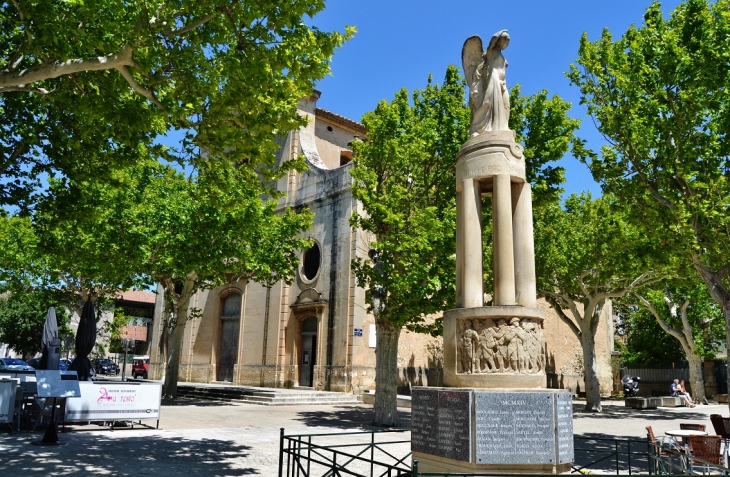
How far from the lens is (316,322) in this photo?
1027 inches

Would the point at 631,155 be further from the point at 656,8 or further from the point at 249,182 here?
the point at 249,182

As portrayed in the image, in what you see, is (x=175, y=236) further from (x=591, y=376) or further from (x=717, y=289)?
(x=591, y=376)

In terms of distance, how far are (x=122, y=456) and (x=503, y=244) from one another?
7.69 meters

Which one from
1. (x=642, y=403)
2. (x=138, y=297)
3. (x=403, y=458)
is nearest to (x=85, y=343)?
(x=403, y=458)

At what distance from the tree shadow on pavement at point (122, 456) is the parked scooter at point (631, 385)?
91.5ft

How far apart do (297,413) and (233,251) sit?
5.88 m

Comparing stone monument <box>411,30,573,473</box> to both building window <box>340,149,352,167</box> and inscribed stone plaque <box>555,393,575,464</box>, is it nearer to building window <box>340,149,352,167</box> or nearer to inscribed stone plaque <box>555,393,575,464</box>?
inscribed stone plaque <box>555,393,575,464</box>

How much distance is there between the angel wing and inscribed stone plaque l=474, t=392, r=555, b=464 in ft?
15.1

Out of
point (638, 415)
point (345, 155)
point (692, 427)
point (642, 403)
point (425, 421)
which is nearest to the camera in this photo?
point (425, 421)

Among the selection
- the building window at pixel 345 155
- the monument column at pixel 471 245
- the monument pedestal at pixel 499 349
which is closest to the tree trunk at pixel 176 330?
the building window at pixel 345 155

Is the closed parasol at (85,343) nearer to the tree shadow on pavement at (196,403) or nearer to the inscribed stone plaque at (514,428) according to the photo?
the tree shadow on pavement at (196,403)

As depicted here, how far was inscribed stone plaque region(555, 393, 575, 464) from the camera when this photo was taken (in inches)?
254

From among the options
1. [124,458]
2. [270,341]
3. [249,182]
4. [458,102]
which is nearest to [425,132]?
[458,102]

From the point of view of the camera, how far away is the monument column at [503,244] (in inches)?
290
